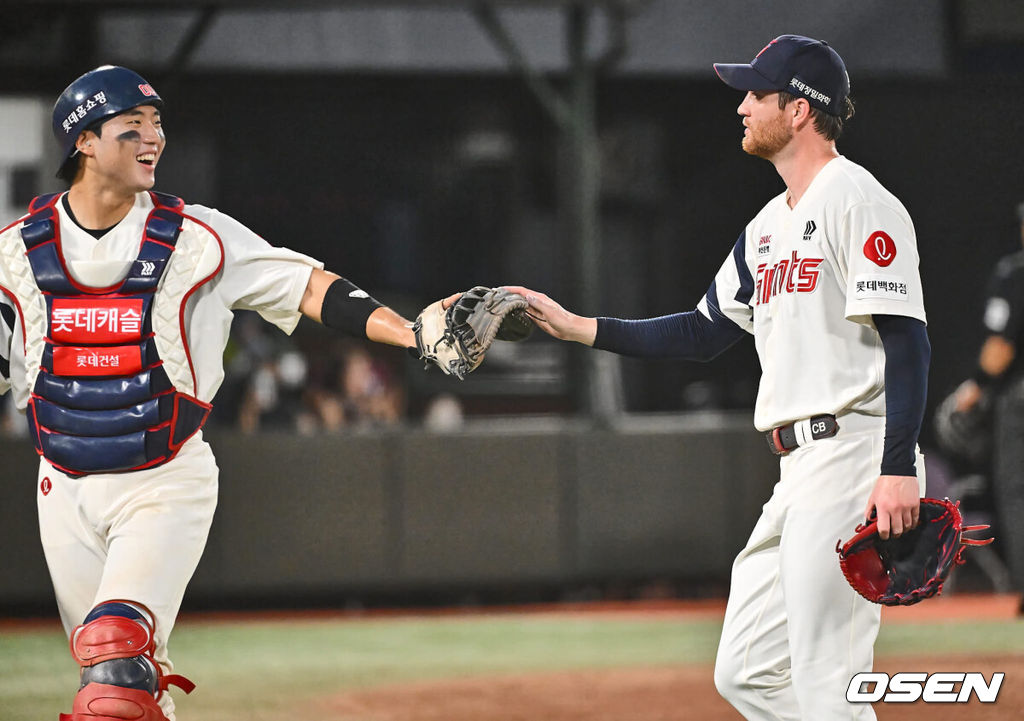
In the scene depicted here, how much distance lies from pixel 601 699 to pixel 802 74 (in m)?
3.53

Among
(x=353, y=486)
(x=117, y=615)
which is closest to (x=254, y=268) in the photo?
(x=117, y=615)

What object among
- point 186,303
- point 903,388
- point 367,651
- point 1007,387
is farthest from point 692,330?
point 1007,387

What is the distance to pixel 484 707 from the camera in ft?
20.2

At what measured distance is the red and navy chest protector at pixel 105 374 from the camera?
3.61 metres

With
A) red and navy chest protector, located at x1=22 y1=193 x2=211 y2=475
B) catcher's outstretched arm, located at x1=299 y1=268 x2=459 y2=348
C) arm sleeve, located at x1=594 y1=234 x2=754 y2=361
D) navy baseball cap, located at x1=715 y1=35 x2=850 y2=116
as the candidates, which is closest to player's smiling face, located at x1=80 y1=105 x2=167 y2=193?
red and navy chest protector, located at x1=22 y1=193 x2=211 y2=475

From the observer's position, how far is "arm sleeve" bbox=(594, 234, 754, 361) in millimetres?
4062

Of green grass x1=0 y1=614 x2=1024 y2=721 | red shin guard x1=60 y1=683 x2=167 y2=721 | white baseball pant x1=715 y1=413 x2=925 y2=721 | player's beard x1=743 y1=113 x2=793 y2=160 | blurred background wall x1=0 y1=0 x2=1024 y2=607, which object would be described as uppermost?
blurred background wall x1=0 y1=0 x2=1024 y2=607

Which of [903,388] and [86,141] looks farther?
[86,141]

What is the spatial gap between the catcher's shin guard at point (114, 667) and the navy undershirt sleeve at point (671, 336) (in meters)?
1.67

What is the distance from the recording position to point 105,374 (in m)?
3.63

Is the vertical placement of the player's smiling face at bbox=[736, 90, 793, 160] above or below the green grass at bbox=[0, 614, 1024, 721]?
above

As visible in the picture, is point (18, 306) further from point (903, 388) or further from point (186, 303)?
point (903, 388)

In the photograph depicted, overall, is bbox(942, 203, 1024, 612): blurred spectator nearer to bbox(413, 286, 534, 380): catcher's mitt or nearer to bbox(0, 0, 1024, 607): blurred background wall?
bbox(0, 0, 1024, 607): blurred background wall

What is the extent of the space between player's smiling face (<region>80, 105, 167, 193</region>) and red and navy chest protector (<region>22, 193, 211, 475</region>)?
0.66 feet
